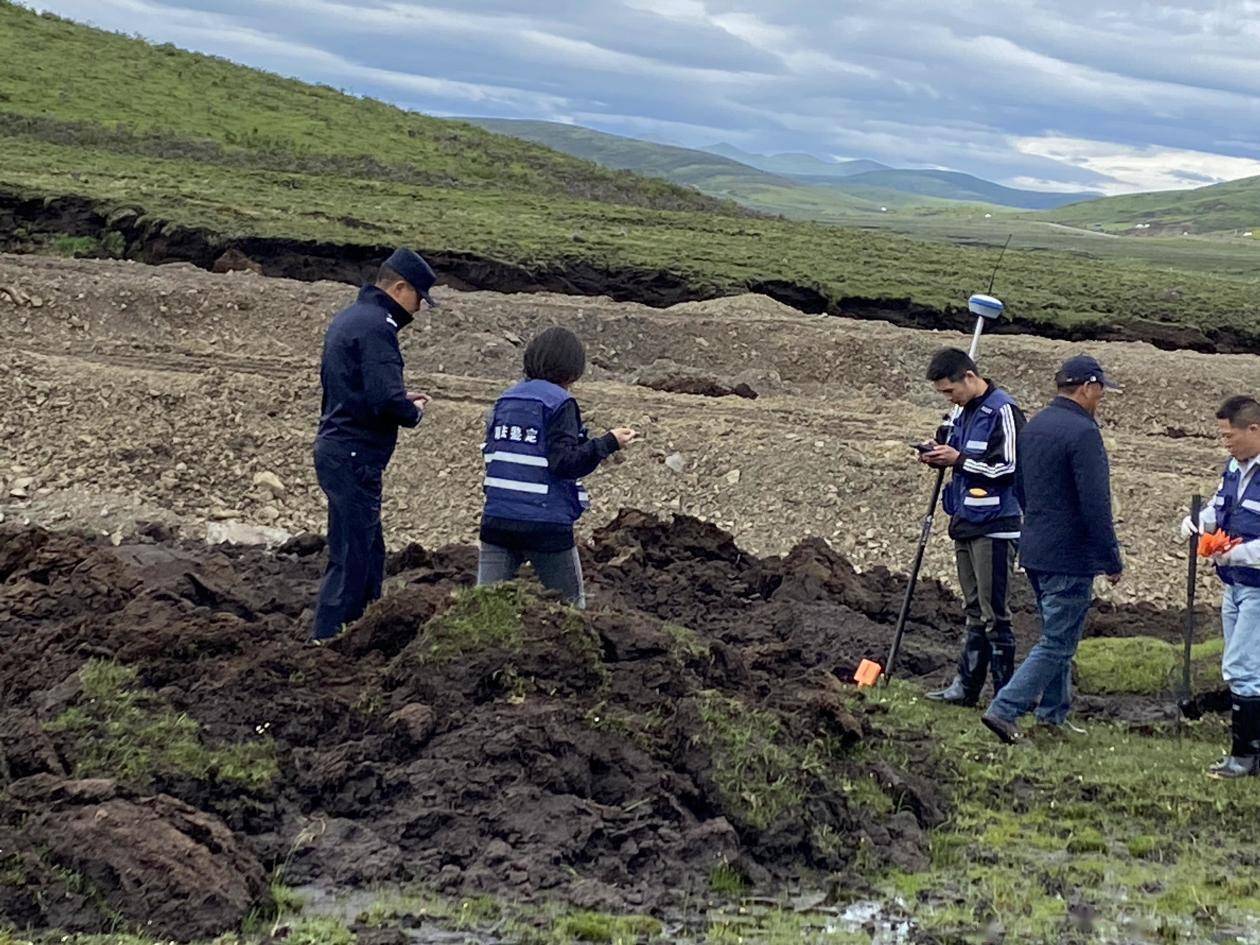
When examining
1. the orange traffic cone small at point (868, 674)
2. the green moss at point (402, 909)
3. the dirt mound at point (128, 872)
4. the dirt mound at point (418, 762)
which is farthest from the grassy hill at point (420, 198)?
the green moss at point (402, 909)

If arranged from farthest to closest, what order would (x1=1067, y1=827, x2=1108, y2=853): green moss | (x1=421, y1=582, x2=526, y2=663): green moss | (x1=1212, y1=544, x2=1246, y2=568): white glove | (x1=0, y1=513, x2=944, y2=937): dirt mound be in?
1. (x1=1212, y1=544, x2=1246, y2=568): white glove
2. (x1=421, y1=582, x2=526, y2=663): green moss
3. (x1=1067, y1=827, x2=1108, y2=853): green moss
4. (x1=0, y1=513, x2=944, y2=937): dirt mound

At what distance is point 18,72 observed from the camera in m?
48.6

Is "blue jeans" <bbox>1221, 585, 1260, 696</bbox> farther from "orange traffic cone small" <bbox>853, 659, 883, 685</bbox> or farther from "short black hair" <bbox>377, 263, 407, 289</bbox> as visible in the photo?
"short black hair" <bbox>377, 263, 407, 289</bbox>

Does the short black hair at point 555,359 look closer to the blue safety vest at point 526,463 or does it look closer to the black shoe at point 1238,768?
the blue safety vest at point 526,463

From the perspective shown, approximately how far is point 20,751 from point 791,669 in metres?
4.52

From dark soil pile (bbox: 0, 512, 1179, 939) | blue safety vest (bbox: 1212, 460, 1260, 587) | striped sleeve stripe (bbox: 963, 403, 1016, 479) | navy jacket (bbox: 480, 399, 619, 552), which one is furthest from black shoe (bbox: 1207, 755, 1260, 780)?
navy jacket (bbox: 480, 399, 619, 552)

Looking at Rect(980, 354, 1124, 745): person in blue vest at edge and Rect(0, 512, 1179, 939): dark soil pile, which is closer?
Rect(0, 512, 1179, 939): dark soil pile

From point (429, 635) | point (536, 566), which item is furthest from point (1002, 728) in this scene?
point (429, 635)

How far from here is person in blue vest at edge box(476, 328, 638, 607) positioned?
7094 mm

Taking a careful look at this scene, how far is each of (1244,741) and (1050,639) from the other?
99 cm

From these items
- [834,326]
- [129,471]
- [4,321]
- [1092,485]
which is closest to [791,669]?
[1092,485]

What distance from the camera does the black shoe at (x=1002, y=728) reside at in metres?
8.03

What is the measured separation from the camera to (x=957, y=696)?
9094mm

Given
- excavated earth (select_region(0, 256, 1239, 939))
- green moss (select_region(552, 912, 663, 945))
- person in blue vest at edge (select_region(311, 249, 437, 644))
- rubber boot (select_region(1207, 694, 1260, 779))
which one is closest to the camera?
green moss (select_region(552, 912, 663, 945))
